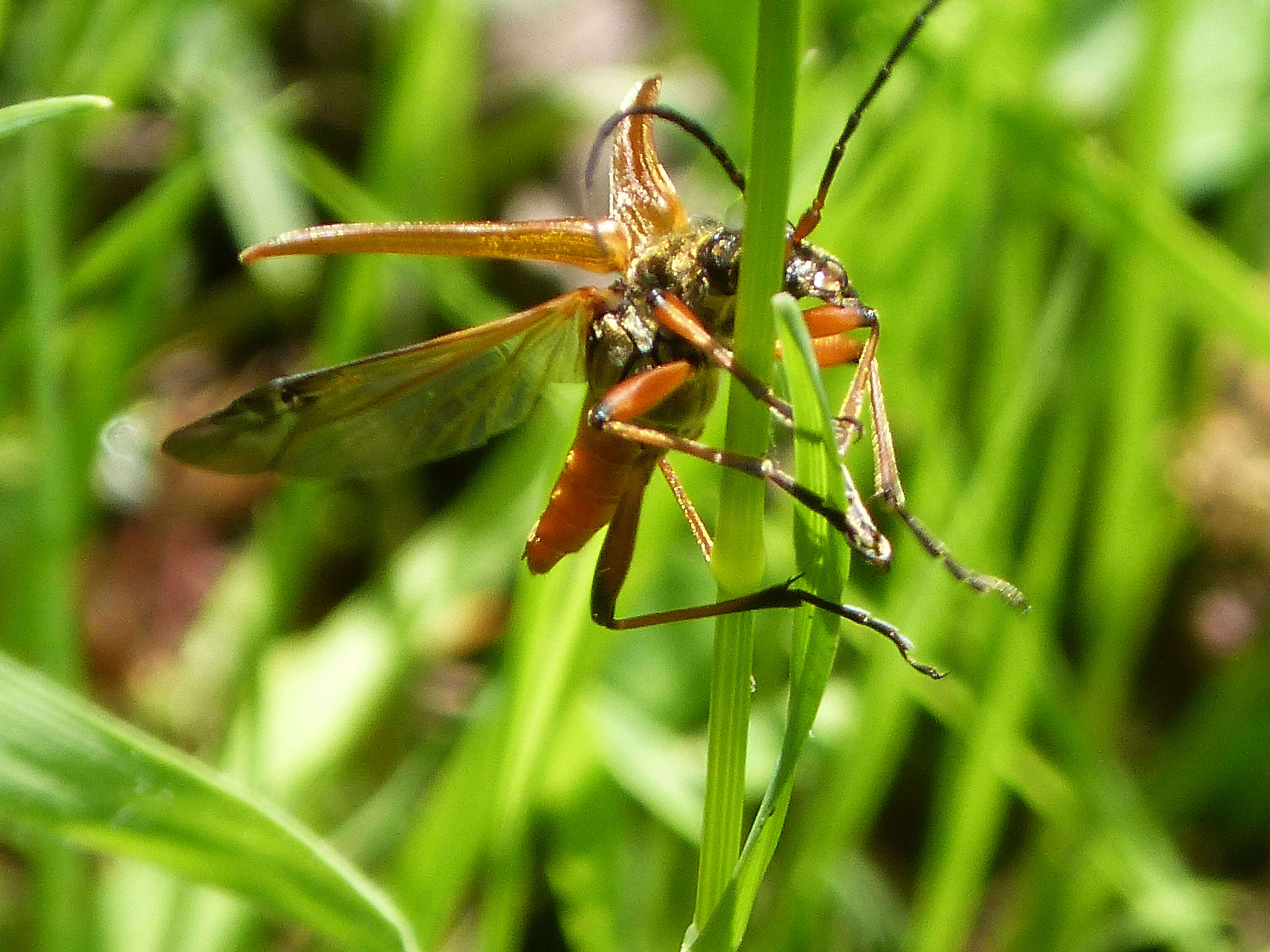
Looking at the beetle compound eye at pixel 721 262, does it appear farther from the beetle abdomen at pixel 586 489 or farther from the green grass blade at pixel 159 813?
the green grass blade at pixel 159 813

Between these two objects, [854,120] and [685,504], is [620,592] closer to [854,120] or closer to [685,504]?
[685,504]

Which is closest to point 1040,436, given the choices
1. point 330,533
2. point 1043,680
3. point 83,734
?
point 1043,680

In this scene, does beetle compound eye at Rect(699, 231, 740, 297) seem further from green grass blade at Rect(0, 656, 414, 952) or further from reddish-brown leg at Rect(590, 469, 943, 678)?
green grass blade at Rect(0, 656, 414, 952)

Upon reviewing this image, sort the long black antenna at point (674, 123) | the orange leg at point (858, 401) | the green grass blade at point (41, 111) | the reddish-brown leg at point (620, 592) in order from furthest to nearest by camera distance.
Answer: the long black antenna at point (674, 123)
the reddish-brown leg at point (620, 592)
the orange leg at point (858, 401)
the green grass blade at point (41, 111)

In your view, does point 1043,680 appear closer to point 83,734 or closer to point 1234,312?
point 1234,312

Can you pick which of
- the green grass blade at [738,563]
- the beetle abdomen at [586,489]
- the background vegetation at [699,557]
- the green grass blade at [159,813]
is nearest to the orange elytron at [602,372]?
the beetle abdomen at [586,489]

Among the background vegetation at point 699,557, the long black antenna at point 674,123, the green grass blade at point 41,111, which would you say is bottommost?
the background vegetation at point 699,557

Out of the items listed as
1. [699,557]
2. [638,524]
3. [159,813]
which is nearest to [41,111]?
→ [159,813]
